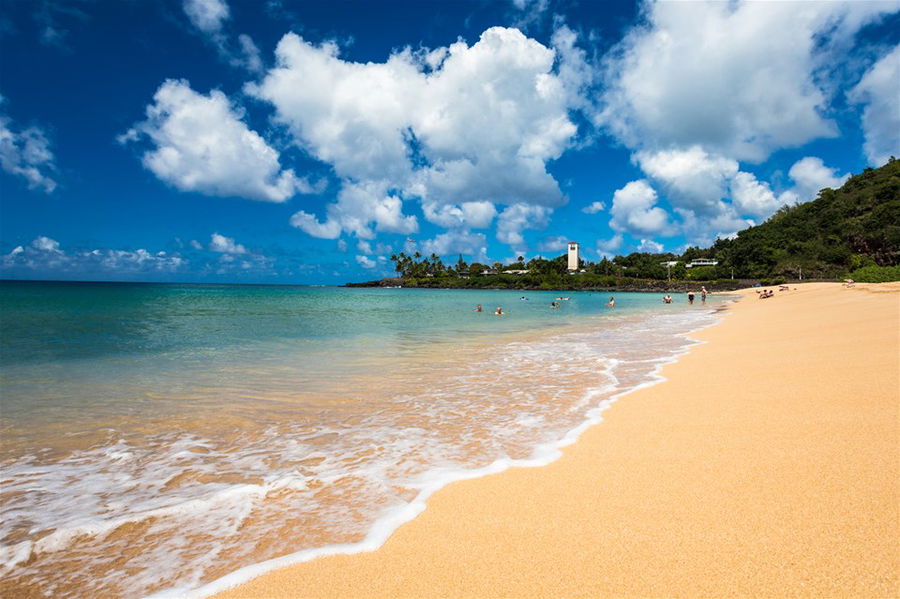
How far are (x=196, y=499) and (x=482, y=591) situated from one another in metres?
3.07

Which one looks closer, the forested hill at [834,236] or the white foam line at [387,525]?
the white foam line at [387,525]

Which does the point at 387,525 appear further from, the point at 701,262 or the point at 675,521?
the point at 701,262

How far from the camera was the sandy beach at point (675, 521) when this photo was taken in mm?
2506

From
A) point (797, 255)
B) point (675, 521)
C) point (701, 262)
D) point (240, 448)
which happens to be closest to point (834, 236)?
point (797, 255)

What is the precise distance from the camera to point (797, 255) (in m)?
105

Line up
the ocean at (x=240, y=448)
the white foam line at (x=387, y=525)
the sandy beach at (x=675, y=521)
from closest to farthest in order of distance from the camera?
the sandy beach at (x=675, y=521) < the white foam line at (x=387, y=525) < the ocean at (x=240, y=448)

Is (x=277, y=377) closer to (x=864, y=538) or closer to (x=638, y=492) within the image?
(x=638, y=492)

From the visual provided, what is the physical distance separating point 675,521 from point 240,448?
16.5 feet

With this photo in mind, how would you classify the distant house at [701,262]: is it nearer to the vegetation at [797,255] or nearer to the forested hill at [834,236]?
the vegetation at [797,255]

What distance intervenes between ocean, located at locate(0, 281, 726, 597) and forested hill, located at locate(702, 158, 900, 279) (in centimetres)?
10253

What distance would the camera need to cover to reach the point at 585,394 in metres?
7.92

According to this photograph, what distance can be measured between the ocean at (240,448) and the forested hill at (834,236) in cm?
10253

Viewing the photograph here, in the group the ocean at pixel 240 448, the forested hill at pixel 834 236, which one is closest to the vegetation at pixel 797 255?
the forested hill at pixel 834 236

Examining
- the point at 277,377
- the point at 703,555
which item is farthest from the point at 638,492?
the point at 277,377
